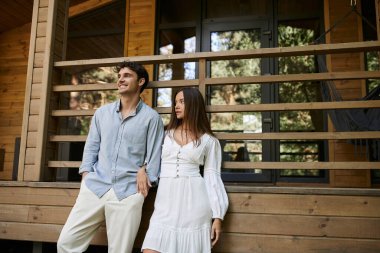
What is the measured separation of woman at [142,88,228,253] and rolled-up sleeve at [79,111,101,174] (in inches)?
17.1

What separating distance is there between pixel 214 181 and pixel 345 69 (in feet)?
9.06

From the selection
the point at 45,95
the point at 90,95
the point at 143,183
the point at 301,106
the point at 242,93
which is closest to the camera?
the point at 143,183

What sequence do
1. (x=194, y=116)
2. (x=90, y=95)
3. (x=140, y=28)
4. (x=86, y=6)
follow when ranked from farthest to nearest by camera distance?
1. (x=90, y=95)
2. (x=86, y=6)
3. (x=140, y=28)
4. (x=194, y=116)

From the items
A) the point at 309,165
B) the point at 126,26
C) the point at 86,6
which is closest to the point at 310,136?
the point at 309,165

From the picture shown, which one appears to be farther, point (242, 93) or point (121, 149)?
point (242, 93)

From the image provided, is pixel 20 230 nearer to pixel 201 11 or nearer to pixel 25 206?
pixel 25 206

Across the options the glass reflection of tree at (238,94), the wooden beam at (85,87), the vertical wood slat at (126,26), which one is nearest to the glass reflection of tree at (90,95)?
the vertical wood slat at (126,26)

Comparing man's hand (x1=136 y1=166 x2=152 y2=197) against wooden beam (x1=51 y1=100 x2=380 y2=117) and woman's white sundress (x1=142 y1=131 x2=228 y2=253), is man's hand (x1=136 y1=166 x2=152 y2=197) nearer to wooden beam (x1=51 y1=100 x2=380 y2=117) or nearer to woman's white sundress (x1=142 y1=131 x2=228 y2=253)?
woman's white sundress (x1=142 y1=131 x2=228 y2=253)

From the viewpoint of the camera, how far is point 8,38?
17.4ft

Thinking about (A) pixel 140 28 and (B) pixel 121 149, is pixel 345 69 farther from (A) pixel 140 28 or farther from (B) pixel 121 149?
(B) pixel 121 149

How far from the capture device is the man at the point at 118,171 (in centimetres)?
196

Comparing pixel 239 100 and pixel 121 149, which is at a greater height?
pixel 239 100

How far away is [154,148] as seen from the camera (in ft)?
6.84

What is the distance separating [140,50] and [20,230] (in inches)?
110
